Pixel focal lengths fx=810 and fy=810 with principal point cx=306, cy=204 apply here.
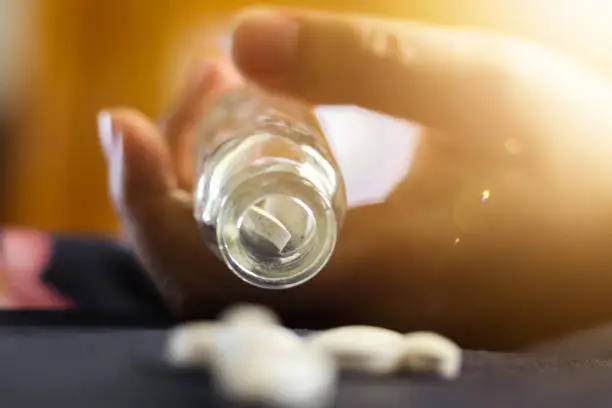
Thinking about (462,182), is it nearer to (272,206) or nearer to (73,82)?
(272,206)

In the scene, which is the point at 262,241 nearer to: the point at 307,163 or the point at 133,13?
the point at 307,163

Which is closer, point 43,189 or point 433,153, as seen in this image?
point 433,153

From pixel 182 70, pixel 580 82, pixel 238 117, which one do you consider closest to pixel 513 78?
pixel 580 82

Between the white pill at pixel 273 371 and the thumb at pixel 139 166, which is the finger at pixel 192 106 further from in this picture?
the white pill at pixel 273 371

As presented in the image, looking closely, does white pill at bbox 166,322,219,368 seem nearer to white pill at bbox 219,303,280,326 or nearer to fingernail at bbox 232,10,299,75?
white pill at bbox 219,303,280,326

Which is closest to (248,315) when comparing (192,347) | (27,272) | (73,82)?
(192,347)

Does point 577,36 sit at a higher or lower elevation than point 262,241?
higher

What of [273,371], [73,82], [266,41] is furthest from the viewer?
[73,82]
